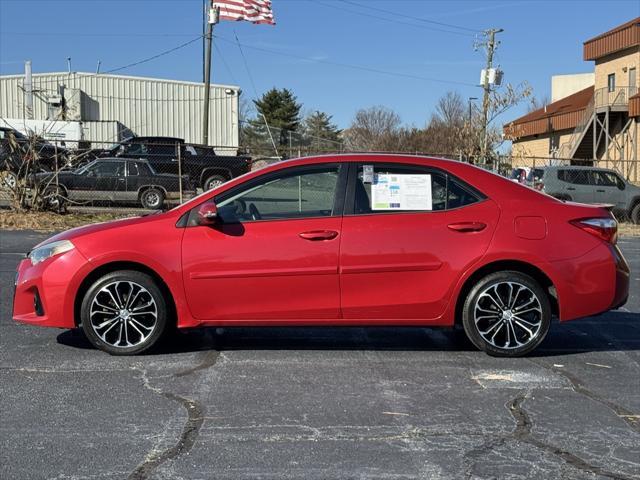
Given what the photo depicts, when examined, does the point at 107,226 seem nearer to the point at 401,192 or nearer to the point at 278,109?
the point at 401,192

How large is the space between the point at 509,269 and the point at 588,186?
17.2 metres

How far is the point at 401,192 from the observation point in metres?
6.11

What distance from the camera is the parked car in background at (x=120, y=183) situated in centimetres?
1947

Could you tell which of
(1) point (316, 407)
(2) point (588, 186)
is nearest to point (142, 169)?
(2) point (588, 186)

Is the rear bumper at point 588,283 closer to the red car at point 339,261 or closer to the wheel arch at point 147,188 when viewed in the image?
the red car at point 339,261

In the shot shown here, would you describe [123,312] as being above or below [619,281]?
below

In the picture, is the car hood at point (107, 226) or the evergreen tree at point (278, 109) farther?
the evergreen tree at point (278, 109)

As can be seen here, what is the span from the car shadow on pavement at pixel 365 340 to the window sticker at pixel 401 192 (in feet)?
4.26

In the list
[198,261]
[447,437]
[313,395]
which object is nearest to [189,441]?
[313,395]

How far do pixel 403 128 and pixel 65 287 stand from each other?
6071 centimetres

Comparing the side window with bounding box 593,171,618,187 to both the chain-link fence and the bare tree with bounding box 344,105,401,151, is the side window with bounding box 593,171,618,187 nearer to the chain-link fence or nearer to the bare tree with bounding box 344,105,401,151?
the chain-link fence

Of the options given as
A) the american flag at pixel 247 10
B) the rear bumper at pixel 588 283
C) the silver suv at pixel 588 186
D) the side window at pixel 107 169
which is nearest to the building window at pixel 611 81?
the silver suv at pixel 588 186

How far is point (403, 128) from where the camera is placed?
6506cm

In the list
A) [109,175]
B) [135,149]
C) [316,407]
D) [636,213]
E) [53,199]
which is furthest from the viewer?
[135,149]
